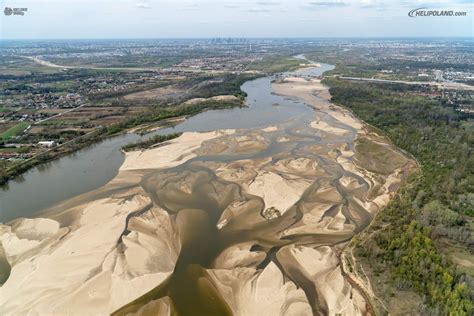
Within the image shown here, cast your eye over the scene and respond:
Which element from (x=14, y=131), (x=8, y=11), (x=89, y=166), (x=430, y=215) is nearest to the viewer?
(x=430, y=215)

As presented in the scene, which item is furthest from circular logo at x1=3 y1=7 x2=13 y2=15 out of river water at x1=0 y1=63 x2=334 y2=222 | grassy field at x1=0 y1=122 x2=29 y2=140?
grassy field at x1=0 y1=122 x2=29 y2=140

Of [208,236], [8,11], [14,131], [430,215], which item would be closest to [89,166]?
[8,11]

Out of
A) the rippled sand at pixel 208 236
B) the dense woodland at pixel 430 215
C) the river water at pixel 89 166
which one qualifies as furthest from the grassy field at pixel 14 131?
the dense woodland at pixel 430 215

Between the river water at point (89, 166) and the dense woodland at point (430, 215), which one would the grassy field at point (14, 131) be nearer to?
the river water at point (89, 166)

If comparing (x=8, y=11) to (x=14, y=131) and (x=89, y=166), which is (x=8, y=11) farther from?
(x=14, y=131)

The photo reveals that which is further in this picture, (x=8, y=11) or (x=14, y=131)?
(x=14, y=131)

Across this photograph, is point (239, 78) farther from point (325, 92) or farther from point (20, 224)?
point (20, 224)
